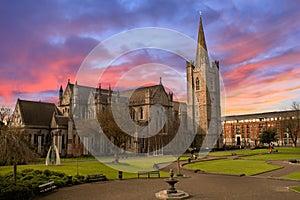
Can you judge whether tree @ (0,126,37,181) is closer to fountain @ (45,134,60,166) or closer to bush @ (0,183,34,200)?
bush @ (0,183,34,200)

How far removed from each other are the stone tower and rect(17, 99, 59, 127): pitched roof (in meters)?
46.5

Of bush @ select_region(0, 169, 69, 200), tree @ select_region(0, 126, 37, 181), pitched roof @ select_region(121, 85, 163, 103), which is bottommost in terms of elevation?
bush @ select_region(0, 169, 69, 200)

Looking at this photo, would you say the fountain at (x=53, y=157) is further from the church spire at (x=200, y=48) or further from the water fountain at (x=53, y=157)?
the church spire at (x=200, y=48)

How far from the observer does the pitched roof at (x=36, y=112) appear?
67.3 metres

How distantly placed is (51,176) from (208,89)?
278ft

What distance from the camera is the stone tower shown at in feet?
327

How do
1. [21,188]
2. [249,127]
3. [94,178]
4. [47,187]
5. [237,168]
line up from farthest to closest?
[249,127], [237,168], [94,178], [47,187], [21,188]

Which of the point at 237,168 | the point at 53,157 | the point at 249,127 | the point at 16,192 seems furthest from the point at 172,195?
the point at 249,127

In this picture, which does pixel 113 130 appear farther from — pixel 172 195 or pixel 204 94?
pixel 204 94

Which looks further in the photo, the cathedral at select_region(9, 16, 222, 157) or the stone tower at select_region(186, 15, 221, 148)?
the stone tower at select_region(186, 15, 221, 148)

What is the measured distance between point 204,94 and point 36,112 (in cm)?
5605

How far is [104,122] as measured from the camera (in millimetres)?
51094

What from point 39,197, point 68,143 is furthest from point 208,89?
point 39,197

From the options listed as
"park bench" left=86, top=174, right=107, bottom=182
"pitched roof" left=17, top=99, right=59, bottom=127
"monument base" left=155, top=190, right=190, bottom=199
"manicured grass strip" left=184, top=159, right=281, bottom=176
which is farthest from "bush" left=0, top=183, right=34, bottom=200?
"pitched roof" left=17, top=99, right=59, bottom=127
